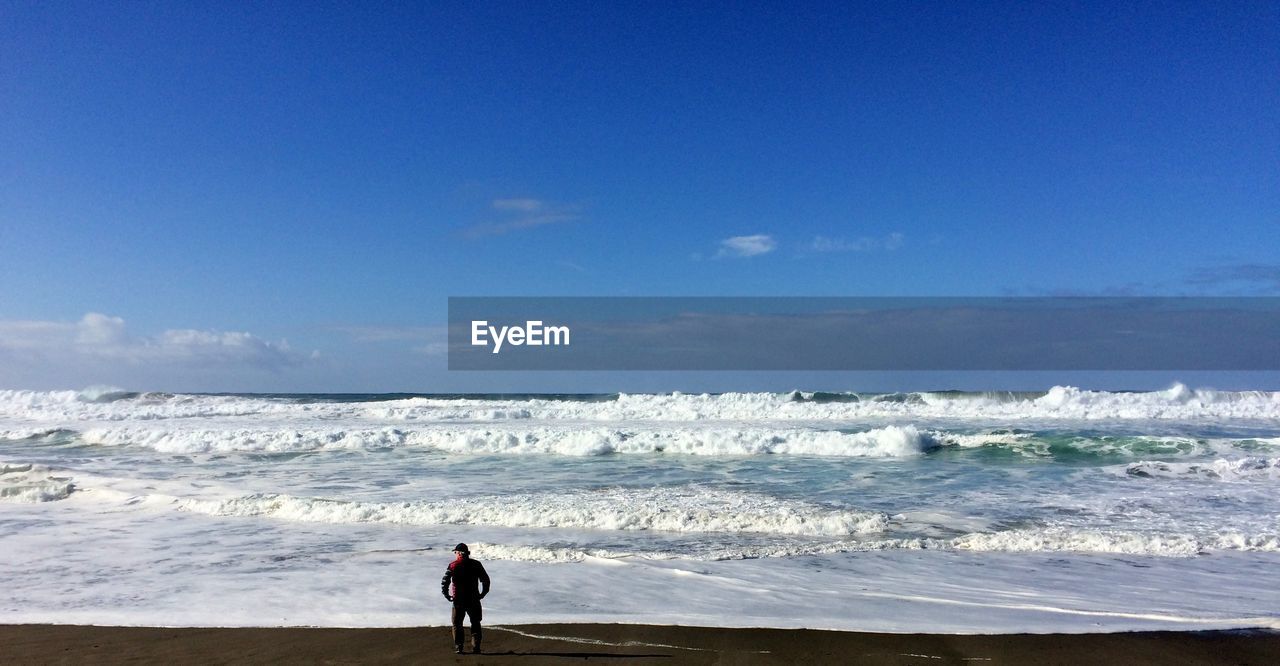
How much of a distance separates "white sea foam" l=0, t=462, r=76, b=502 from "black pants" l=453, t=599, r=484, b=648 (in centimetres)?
1281

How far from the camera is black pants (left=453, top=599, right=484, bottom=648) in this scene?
6.09 meters

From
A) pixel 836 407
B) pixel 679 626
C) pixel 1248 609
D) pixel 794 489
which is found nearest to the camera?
pixel 679 626

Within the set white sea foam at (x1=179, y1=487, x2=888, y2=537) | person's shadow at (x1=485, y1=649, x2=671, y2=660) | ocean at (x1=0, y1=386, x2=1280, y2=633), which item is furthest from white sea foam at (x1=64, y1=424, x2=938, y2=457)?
person's shadow at (x1=485, y1=649, x2=671, y2=660)

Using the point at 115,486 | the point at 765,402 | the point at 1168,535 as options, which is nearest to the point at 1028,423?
the point at 765,402

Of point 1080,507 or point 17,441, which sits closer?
point 1080,507

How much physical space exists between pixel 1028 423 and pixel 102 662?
99.4 ft

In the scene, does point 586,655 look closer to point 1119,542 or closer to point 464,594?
point 464,594

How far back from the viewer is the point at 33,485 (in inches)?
599

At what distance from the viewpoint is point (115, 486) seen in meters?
15.3

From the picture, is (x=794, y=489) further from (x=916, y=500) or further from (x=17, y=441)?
(x=17, y=441)

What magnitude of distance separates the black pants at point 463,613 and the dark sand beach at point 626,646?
0.14 meters

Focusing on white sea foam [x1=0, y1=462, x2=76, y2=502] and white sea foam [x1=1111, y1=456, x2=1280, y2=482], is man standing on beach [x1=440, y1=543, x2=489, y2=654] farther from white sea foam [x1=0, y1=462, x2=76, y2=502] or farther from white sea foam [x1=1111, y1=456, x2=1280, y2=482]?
white sea foam [x1=1111, y1=456, x2=1280, y2=482]

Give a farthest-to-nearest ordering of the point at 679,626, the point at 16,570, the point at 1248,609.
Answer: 1. the point at 16,570
2. the point at 1248,609
3. the point at 679,626

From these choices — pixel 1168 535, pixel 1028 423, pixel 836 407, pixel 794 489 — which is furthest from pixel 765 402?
pixel 1168 535
